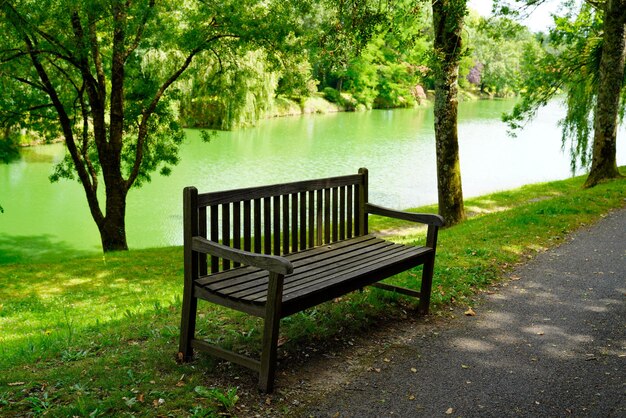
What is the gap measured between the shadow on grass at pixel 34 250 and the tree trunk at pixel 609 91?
1207 cm

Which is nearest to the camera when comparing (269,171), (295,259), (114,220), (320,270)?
(320,270)

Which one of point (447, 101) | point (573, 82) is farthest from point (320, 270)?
point (573, 82)

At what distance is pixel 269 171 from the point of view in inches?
963

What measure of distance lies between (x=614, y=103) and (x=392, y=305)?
1021 centimetres

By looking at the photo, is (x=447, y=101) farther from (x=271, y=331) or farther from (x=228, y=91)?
(x=271, y=331)

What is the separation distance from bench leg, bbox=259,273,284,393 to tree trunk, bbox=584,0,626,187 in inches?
465

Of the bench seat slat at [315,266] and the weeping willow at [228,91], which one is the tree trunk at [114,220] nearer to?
the weeping willow at [228,91]

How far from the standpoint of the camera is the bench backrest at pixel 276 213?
4.16 metres

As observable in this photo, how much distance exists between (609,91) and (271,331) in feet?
39.6

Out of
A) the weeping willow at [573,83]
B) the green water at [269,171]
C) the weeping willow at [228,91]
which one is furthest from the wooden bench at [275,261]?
the weeping willow at [573,83]

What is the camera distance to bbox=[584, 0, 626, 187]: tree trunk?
505 inches

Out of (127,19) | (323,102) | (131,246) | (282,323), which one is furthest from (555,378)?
(323,102)

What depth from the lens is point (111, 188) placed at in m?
13.3

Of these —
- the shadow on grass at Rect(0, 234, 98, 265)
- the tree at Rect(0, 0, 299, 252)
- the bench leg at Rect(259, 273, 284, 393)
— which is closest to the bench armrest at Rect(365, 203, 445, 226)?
the bench leg at Rect(259, 273, 284, 393)
